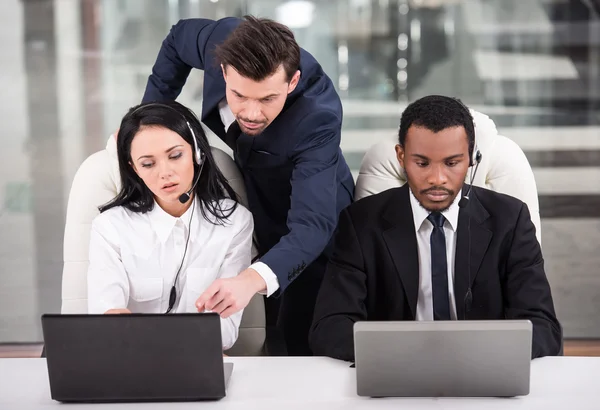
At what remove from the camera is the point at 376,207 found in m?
2.27

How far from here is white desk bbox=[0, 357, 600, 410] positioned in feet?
5.52

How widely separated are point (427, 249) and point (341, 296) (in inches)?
10.1

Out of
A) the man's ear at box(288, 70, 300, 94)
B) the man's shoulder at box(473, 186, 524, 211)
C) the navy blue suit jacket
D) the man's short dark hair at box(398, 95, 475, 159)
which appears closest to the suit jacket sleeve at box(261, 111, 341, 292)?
the navy blue suit jacket

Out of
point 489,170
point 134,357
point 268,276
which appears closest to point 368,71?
point 489,170

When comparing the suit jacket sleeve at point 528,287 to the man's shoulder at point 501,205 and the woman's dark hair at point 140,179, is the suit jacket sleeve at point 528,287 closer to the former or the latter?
the man's shoulder at point 501,205

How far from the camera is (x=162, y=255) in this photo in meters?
2.28

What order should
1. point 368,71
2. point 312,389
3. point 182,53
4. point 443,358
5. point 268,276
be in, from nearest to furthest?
point 443,358, point 312,389, point 268,276, point 182,53, point 368,71

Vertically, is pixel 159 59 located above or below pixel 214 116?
above

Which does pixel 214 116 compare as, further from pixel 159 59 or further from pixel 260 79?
pixel 260 79

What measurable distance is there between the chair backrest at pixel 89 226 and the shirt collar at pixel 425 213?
47cm

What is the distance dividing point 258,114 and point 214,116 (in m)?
0.45

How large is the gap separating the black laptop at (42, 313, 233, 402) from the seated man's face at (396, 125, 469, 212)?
0.72 metres

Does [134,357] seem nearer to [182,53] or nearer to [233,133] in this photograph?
[233,133]

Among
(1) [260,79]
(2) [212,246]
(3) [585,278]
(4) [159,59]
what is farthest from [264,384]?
(3) [585,278]
